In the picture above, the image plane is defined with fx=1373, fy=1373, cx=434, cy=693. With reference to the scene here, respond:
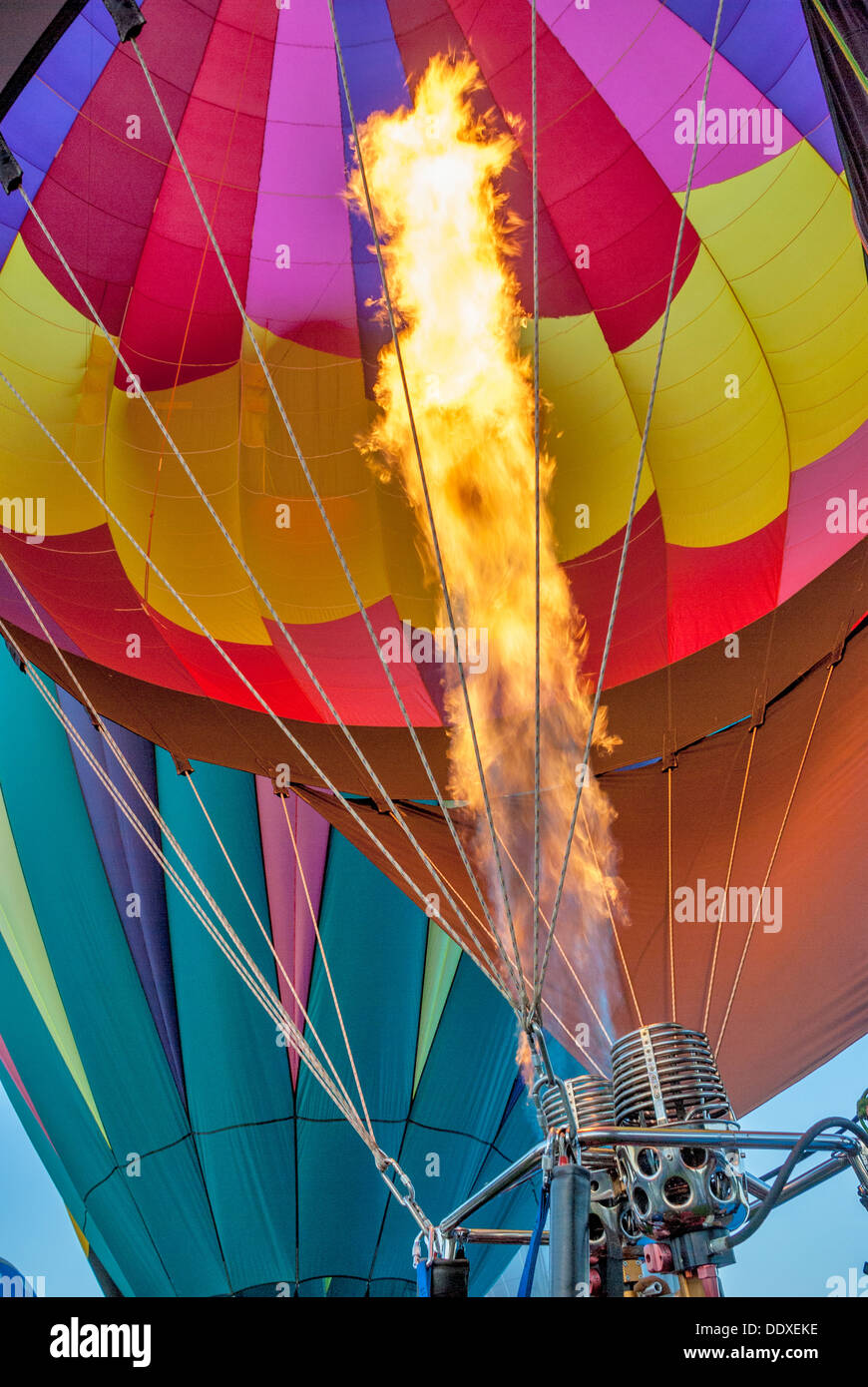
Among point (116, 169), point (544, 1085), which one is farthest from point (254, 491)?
point (544, 1085)

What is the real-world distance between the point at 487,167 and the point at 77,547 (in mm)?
2255

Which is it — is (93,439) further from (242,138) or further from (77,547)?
(242,138)

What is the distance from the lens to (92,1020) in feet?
23.1

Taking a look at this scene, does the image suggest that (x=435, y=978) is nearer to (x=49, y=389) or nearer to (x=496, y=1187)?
(x=49, y=389)

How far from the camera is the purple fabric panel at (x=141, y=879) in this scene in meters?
7.18

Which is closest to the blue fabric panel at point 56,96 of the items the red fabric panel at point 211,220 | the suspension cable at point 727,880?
the red fabric panel at point 211,220

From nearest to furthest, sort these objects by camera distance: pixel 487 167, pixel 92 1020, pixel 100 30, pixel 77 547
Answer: pixel 100 30
pixel 487 167
pixel 77 547
pixel 92 1020

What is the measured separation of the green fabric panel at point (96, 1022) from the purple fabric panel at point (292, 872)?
786 millimetres

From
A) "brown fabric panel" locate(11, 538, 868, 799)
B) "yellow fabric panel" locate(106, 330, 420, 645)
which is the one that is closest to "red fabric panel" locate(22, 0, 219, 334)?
"yellow fabric panel" locate(106, 330, 420, 645)

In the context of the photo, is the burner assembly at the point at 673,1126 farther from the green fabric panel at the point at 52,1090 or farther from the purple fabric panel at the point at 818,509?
the green fabric panel at the point at 52,1090

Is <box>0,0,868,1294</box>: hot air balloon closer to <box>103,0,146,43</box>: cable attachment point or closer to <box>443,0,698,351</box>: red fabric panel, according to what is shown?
<box>443,0,698,351</box>: red fabric panel

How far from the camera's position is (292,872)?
736 centimetres

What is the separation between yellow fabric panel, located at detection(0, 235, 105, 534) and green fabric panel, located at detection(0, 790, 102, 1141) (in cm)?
228
